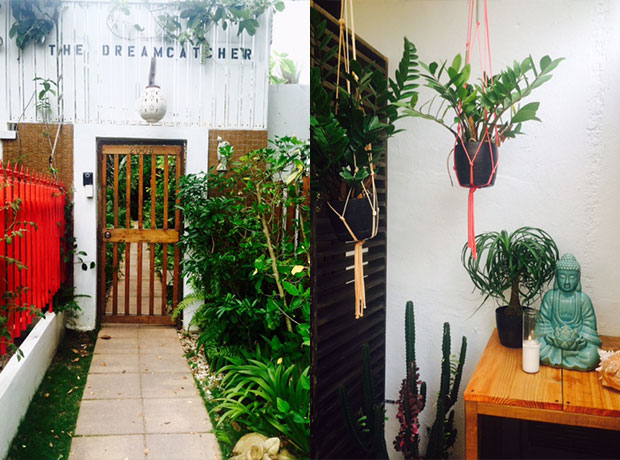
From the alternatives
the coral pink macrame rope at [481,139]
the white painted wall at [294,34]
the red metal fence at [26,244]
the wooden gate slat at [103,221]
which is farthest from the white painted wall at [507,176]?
the red metal fence at [26,244]

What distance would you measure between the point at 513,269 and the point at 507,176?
0.66 ft

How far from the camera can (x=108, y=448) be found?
1320 mm

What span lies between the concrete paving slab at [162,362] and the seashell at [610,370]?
1029 mm

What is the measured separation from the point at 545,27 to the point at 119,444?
1.44 meters

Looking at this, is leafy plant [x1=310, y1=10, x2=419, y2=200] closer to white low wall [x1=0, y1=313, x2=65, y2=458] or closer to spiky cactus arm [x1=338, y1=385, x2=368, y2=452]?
spiky cactus arm [x1=338, y1=385, x2=368, y2=452]

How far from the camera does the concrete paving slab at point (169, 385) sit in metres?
1.41

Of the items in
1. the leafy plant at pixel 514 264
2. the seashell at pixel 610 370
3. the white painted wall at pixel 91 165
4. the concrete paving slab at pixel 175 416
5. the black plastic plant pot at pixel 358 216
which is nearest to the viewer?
the seashell at pixel 610 370

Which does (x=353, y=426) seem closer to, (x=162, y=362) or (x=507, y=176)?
(x=162, y=362)

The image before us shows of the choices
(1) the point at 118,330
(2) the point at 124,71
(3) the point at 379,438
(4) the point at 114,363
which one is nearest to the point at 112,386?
(4) the point at 114,363

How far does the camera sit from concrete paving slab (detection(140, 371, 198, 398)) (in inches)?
55.5

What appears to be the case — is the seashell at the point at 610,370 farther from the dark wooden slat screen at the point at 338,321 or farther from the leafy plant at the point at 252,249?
the leafy plant at the point at 252,249

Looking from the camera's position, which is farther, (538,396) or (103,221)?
(103,221)

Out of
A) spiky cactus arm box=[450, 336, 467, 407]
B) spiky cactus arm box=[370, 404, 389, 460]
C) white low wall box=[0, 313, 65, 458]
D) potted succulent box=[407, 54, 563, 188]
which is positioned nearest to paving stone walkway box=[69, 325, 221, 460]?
white low wall box=[0, 313, 65, 458]

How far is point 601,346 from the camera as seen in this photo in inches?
39.9
